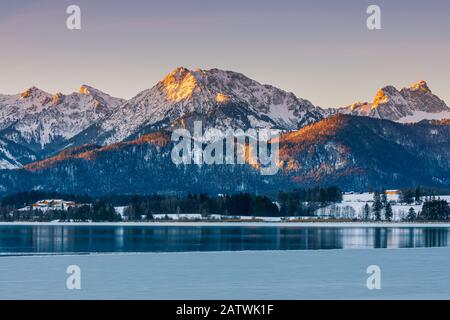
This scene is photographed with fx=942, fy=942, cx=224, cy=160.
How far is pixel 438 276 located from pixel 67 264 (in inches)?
1318

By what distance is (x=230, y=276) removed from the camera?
7519 centimetres

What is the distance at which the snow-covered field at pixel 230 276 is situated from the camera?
6303cm

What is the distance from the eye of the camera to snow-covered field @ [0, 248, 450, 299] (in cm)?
6303

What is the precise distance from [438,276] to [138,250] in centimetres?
4534
